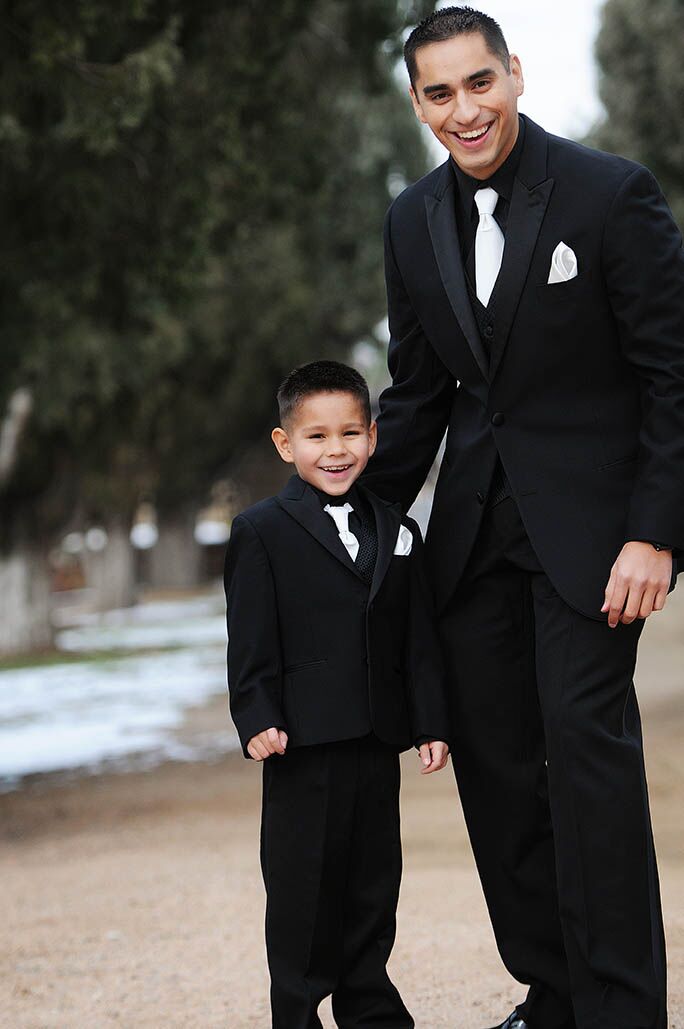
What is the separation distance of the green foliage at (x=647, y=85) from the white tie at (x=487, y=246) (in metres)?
11.4

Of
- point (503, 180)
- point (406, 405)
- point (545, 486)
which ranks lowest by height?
point (545, 486)

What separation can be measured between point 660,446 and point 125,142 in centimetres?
606

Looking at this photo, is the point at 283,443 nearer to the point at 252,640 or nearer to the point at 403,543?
the point at 403,543

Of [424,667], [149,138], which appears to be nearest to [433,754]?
[424,667]

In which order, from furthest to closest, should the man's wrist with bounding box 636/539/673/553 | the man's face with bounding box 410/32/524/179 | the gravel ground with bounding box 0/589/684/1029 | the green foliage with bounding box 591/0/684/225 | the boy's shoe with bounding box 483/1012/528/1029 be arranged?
the green foliage with bounding box 591/0/684/225
the gravel ground with bounding box 0/589/684/1029
the boy's shoe with bounding box 483/1012/528/1029
the man's face with bounding box 410/32/524/179
the man's wrist with bounding box 636/539/673/553

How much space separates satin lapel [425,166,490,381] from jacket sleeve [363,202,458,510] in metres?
0.19

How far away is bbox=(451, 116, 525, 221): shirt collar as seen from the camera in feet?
10.8

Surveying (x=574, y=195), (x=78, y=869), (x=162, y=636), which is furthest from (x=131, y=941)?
(x=162, y=636)

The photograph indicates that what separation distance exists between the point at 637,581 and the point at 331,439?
76 cm

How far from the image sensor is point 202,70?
866cm

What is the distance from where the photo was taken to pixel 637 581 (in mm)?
3039

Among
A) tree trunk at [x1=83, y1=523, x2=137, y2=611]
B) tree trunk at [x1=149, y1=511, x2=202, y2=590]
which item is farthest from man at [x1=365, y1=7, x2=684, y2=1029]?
tree trunk at [x1=149, y1=511, x2=202, y2=590]

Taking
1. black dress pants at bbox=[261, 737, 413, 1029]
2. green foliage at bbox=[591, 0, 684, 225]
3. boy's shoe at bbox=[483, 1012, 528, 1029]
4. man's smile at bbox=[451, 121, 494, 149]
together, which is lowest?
boy's shoe at bbox=[483, 1012, 528, 1029]

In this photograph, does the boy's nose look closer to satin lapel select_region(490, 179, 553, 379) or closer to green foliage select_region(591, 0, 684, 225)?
satin lapel select_region(490, 179, 553, 379)
